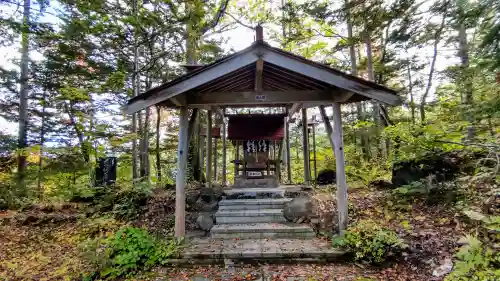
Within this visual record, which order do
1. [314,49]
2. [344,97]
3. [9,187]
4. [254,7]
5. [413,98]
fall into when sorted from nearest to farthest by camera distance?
1. [344,97]
2. [9,187]
3. [413,98]
4. [314,49]
5. [254,7]

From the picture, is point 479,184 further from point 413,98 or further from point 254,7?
point 254,7

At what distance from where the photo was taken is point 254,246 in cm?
455

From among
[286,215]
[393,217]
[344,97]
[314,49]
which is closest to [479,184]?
[393,217]

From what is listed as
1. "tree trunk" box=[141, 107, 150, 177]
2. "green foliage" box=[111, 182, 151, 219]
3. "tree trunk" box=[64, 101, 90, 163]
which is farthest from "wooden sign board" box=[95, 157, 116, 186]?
"tree trunk" box=[141, 107, 150, 177]

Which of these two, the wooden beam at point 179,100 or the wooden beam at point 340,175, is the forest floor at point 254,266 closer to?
the wooden beam at point 340,175

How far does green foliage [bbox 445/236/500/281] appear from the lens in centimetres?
284

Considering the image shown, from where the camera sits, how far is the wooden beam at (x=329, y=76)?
429 cm

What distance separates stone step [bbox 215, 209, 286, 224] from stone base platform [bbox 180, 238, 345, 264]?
111cm

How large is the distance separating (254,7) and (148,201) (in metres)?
12.0

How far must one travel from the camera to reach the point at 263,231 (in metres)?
5.20

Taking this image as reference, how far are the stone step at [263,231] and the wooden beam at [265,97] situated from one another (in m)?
2.64

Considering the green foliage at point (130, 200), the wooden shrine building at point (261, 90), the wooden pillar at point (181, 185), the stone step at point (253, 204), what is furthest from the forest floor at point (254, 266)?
the stone step at point (253, 204)

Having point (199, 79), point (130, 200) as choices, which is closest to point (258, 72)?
point (199, 79)

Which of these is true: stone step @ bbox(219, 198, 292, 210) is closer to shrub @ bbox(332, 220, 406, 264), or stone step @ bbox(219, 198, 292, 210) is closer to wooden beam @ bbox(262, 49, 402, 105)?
shrub @ bbox(332, 220, 406, 264)
